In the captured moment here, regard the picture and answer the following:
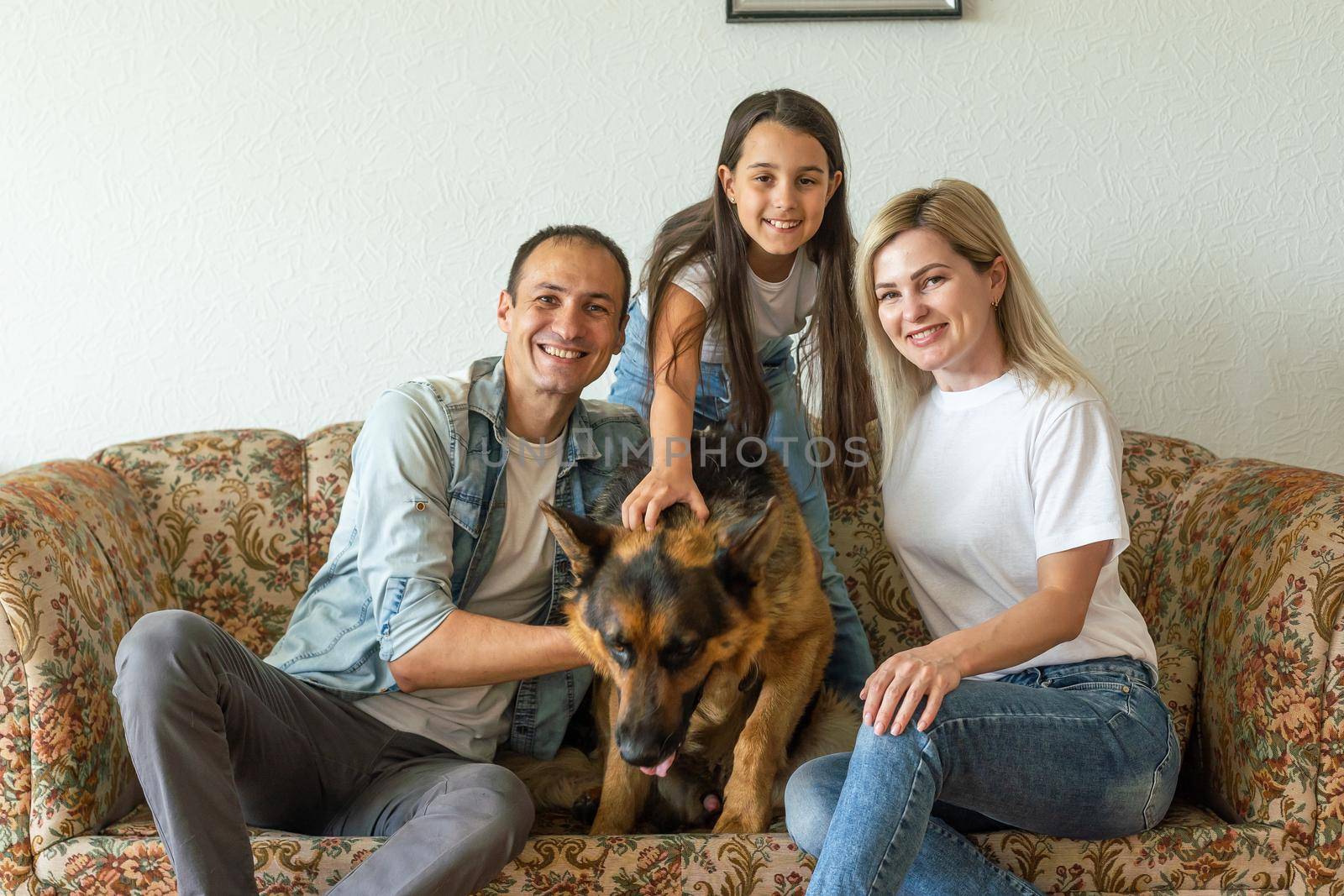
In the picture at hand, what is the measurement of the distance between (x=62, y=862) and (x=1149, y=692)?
6.10ft

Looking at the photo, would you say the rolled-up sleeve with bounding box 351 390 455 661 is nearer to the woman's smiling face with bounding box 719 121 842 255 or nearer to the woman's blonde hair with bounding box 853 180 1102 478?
the woman's smiling face with bounding box 719 121 842 255

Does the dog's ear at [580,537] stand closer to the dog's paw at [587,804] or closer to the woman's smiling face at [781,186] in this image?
the dog's paw at [587,804]

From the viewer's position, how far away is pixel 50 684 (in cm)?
176

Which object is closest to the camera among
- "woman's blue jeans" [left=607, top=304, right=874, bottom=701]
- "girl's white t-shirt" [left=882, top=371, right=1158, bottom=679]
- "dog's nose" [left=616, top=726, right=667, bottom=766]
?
"dog's nose" [left=616, top=726, right=667, bottom=766]

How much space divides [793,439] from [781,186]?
58cm

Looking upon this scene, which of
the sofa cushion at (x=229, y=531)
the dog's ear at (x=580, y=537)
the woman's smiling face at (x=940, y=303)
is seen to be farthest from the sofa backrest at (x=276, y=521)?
the dog's ear at (x=580, y=537)

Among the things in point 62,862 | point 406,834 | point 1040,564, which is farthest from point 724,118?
point 62,862

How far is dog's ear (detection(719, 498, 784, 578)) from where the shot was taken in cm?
173

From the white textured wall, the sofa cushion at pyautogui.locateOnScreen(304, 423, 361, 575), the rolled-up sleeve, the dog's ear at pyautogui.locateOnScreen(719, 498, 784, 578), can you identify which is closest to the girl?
the dog's ear at pyautogui.locateOnScreen(719, 498, 784, 578)

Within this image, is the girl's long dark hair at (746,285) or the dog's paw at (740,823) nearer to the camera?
the dog's paw at (740,823)

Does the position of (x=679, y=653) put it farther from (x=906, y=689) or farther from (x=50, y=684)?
(x=50, y=684)

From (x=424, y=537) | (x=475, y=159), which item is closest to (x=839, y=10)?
(x=475, y=159)

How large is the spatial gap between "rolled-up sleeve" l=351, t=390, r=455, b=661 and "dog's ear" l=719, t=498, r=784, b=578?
51cm

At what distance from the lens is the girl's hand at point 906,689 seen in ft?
4.99
